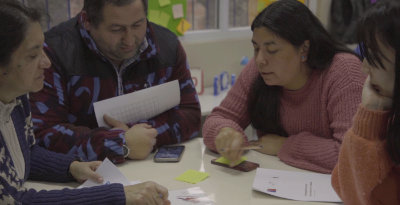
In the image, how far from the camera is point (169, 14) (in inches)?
111

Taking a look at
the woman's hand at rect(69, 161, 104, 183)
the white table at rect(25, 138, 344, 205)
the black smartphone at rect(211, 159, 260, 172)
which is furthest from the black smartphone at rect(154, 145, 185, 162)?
the woman's hand at rect(69, 161, 104, 183)

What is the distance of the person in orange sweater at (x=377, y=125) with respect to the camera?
968mm

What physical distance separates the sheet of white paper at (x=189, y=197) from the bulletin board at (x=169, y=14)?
1686mm

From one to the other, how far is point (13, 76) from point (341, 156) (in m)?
0.95

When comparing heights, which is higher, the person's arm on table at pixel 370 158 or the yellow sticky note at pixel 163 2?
the yellow sticky note at pixel 163 2

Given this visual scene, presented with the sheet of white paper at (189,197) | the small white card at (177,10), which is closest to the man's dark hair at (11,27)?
the sheet of white paper at (189,197)

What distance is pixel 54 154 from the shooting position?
144 cm

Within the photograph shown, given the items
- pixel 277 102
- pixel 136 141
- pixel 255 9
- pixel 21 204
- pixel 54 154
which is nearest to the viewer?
pixel 21 204

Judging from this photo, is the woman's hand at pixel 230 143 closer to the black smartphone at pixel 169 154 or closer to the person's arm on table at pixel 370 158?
the black smartphone at pixel 169 154

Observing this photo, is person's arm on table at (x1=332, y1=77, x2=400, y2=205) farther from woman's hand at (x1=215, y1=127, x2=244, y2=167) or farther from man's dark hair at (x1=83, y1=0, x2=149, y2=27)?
man's dark hair at (x1=83, y1=0, x2=149, y2=27)

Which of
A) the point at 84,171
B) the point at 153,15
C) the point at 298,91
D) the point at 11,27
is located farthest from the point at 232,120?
the point at 153,15

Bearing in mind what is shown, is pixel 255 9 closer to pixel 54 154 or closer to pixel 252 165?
pixel 252 165

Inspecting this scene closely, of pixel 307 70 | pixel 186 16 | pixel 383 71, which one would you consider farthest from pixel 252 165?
pixel 186 16

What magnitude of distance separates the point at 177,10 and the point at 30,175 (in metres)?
1.73
